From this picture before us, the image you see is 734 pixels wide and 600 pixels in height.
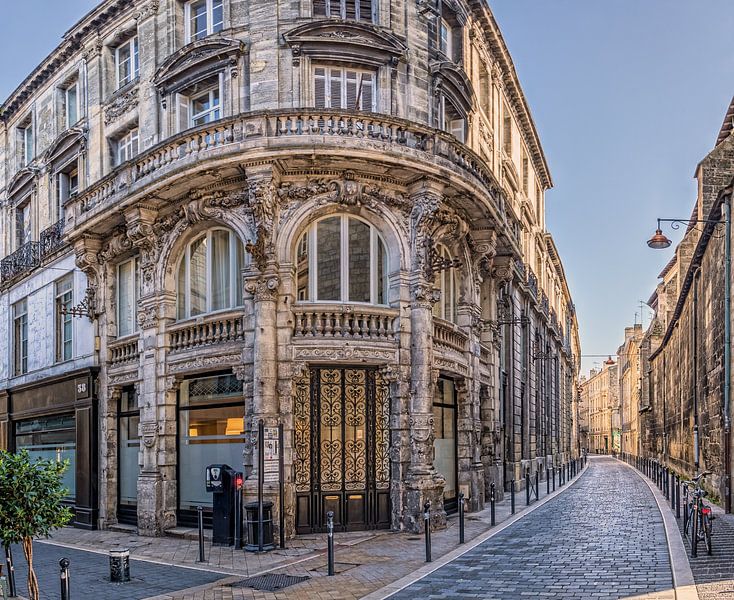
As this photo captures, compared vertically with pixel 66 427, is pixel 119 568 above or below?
below

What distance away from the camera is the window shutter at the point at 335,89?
19.9m

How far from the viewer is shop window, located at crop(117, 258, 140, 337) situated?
2244 cm

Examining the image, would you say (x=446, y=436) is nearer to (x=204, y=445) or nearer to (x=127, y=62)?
(x=204, y=445)

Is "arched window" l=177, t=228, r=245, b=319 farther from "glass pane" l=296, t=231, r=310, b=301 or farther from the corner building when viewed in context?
"glass pane" l=296, t=231, r=310, b=301

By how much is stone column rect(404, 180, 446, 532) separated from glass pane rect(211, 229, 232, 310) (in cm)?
442

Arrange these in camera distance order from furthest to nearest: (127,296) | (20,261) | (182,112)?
(20,261) < (127,296) < (182,112)

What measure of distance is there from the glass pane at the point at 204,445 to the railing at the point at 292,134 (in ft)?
18.9

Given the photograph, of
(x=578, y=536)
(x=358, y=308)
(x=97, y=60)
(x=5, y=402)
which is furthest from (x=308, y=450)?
(x=5, y=402)

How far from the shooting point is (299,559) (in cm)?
1536

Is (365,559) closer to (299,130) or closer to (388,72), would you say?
(299,130)

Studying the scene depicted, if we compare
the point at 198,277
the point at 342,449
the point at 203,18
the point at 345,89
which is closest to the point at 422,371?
the point at 342,449

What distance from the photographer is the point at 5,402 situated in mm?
29391

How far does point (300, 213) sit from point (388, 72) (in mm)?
4232

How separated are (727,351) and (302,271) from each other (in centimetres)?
1093
